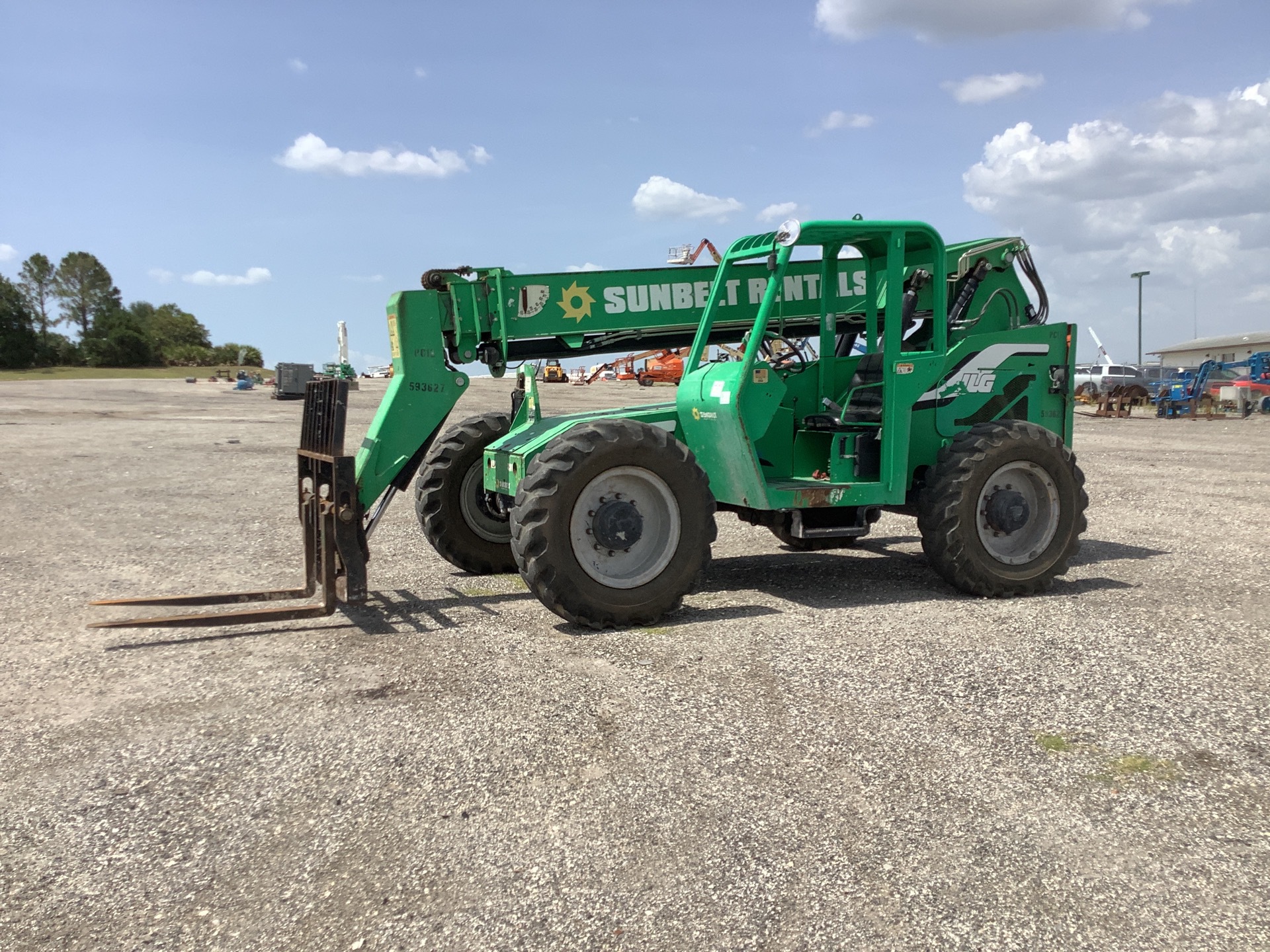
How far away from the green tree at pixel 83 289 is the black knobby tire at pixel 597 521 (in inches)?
4078

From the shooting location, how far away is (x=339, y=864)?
11.5 ft

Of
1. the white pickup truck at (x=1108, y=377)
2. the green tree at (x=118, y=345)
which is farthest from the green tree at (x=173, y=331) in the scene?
the white pickup truck at (x=1108, y=377)

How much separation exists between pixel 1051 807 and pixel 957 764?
0.46 meters

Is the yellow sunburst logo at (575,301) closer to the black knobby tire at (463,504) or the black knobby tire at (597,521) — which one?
the black knobby tire at (463,504)

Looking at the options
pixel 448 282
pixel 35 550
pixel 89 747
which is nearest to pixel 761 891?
pixel 89 747

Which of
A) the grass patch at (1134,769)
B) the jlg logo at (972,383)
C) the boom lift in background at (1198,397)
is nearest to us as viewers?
the grass patch at (1134,769)

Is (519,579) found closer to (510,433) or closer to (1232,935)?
(510,433)

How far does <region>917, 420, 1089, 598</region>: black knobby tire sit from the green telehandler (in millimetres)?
18

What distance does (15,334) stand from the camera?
80.9 meters

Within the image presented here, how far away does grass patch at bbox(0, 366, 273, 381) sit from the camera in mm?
67500

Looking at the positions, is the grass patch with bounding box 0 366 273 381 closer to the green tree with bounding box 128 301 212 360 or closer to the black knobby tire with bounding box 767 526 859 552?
the green tree with bounding box 128 301 212 360

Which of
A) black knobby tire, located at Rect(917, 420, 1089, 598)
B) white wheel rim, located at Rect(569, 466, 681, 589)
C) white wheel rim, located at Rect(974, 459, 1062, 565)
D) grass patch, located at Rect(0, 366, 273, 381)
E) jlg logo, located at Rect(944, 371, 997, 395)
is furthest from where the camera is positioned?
grass patch, located at Rect(0, 366, 273, 381)

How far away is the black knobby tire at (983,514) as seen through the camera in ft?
23.5

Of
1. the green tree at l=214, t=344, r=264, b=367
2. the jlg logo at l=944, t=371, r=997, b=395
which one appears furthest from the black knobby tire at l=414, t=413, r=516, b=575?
the green tree at l=214, t=344, r=264, b=367
